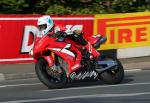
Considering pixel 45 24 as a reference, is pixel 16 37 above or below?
below

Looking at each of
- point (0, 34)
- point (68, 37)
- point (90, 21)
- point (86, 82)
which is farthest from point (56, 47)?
point (90, 21)

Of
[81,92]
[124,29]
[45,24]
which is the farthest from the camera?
[124,29]

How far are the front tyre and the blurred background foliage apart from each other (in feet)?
28.9

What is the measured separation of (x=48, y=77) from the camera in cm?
1230

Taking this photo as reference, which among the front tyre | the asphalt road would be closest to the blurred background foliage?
the asphalt road

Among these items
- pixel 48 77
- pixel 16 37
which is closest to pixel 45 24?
pixel 48 77

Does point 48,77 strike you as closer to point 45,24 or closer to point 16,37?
point 45,24

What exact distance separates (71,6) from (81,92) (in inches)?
441

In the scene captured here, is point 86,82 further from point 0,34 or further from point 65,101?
point 0,34

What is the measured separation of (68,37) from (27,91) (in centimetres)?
140

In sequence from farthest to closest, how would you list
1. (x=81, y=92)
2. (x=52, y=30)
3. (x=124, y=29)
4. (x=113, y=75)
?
(x=124, y=29) → (x=113, y=75) → (x=52, y=30) → (x=81, y=92)

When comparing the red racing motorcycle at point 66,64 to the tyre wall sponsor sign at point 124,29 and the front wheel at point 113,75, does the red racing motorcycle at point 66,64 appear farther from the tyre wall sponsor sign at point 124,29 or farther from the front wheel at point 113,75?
the tyre wall sponsor sign at point 124,29

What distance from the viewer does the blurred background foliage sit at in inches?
833

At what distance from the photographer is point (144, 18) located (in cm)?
1931
